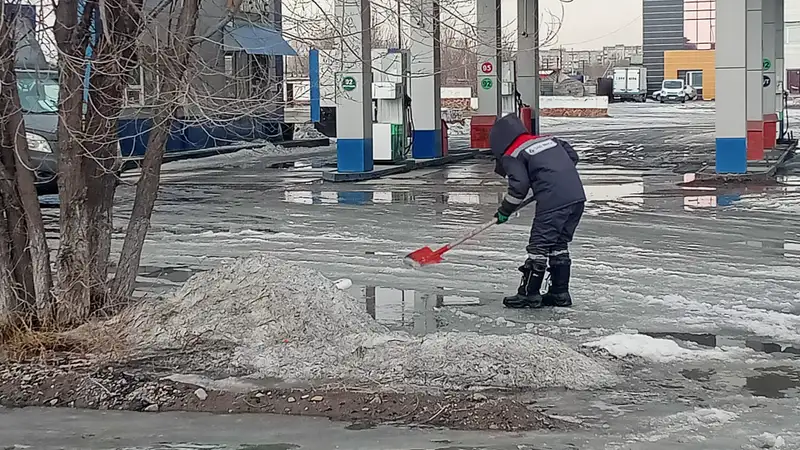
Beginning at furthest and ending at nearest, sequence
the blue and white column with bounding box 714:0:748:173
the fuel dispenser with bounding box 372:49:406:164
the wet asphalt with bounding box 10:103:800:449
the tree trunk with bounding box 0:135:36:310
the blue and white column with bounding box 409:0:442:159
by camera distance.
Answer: the blue and white column with bounding box 409:0:442:159
the fuel dispenser with bounding box 372:49:406:164
the blue and white column with bounding box 714:0:748:173
the tree trunk with bounding box 0:135:36:310
the wet asphalt with bounding box 10:103:800:449

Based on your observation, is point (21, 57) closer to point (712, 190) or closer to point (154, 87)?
point (154, 87)

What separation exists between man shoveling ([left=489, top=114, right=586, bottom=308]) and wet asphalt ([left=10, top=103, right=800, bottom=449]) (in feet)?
0.92

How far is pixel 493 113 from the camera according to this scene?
2944 cm

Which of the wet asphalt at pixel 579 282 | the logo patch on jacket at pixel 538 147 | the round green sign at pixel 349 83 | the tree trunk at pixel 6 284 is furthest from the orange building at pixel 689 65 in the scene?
the tree trunk at pixel 6 284

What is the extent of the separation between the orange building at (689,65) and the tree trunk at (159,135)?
289ft

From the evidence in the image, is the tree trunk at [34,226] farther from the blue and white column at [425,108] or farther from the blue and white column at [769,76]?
the blue and white column at [769,76]

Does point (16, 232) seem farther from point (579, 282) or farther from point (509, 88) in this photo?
point (509, 88)

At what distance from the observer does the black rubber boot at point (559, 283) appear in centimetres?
850

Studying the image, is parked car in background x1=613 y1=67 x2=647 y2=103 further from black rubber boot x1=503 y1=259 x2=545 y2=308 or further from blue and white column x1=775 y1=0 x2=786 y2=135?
black rubber boot x1=503 y1=259 x2=545 y2=308

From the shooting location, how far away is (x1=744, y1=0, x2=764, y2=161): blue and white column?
2161cm

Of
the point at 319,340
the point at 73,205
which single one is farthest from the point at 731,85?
the point at 73,205

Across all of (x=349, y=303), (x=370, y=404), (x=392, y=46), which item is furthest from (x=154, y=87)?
(x=392, y=46)

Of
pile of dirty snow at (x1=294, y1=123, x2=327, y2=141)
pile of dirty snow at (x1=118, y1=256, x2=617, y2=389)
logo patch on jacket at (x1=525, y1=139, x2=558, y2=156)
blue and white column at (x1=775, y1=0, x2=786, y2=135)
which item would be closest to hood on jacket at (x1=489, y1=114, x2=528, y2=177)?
logo patch on jacket at (x1=525, y1=139, x2=558, y2=156)

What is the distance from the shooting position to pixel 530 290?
8508mm
